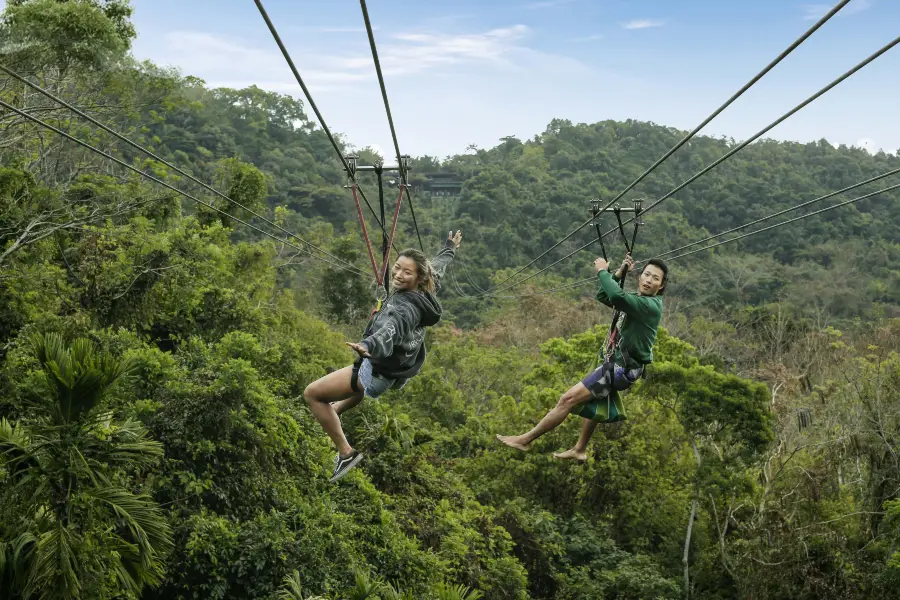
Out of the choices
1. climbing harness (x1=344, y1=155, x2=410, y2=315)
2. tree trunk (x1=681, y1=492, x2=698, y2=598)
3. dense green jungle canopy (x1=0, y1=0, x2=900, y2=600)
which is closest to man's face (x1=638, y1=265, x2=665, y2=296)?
climbing harness (x1=344, y1=155, x2=410, y2=315)

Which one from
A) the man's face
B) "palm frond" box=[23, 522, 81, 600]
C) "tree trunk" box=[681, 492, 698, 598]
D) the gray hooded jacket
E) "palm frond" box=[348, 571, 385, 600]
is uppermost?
the man's face

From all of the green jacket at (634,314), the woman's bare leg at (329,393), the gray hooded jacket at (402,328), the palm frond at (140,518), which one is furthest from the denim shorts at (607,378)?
the palm frond at (140,518)

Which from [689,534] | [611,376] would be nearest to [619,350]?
[611,376]

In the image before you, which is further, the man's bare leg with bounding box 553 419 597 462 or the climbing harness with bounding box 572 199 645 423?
the man's bare leg with bounding box 553 419 597 462

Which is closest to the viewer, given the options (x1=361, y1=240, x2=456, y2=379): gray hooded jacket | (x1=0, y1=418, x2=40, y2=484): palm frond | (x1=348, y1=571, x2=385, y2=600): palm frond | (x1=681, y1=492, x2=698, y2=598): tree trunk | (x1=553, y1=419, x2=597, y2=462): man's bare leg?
(x1=361, y1=240, x2=456, y2=379): gray hooded jacket

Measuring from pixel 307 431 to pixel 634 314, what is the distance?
7.17 meters

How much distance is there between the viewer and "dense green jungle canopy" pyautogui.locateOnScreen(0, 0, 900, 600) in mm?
6469

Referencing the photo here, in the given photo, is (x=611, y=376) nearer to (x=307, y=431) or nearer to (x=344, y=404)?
(x=344, y=404)

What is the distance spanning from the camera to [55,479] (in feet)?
19.9

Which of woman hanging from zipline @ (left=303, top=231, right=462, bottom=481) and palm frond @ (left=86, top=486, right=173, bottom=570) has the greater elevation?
woman hanging from zipline @ (left=303, top=231, right=462, bottom=481)

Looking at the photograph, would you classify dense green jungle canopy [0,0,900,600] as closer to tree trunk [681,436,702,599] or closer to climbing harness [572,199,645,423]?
tree trunk [681,436,702,599]

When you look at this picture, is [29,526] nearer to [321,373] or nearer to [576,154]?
[321,373]

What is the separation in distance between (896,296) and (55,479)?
41.6 metres

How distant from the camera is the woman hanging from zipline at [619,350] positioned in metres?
5.27
